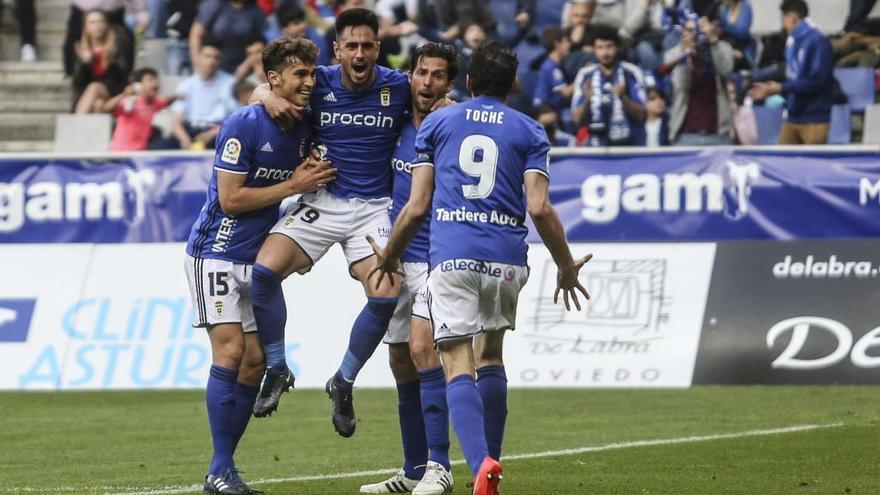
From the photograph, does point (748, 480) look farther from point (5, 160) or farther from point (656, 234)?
point (5, 160)

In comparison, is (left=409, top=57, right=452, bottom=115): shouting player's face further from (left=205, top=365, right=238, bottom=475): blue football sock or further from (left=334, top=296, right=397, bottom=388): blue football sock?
(left=205, top=365, right=238, bottom=475): blue football sock

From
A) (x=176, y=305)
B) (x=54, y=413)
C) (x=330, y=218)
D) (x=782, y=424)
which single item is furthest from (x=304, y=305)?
(x=330, y=218)

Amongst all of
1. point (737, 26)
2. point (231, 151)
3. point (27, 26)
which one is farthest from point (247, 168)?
point (27, 26)

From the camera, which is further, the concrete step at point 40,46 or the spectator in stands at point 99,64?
the concrete step at point 40,46

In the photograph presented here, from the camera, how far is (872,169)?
15.4m

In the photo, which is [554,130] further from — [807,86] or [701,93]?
[807,86]

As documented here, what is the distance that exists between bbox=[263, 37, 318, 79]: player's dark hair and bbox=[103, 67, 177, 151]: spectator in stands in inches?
434

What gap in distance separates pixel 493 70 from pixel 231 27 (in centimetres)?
1275

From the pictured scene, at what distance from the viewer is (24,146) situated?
21.4 metres

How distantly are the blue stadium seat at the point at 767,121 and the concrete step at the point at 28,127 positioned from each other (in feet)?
28.2

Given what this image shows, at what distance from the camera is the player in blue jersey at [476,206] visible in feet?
26.1

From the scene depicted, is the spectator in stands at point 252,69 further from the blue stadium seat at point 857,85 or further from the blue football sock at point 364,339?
the blue football sock at point 364,339

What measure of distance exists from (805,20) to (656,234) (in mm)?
3806

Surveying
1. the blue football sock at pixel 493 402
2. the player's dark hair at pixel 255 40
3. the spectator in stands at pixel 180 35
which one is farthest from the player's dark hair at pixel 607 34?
the blue football sock at pixel 493 402
